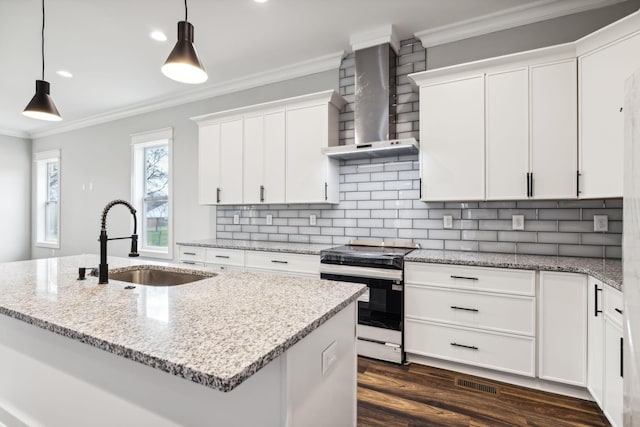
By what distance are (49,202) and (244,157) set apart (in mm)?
5374

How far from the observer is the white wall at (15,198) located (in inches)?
243

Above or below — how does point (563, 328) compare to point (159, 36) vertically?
below

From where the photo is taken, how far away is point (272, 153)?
3477 millimetres

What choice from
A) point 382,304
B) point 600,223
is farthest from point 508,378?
point 600,223

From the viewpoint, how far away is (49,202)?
255 inches

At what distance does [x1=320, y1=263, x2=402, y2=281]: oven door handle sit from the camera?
256 cm

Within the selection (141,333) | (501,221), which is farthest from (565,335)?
(141,333)

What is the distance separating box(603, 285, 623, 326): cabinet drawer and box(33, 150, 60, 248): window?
8143 millimetres

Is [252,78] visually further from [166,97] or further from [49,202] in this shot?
[49,202]

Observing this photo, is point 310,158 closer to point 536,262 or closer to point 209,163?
point 209,163

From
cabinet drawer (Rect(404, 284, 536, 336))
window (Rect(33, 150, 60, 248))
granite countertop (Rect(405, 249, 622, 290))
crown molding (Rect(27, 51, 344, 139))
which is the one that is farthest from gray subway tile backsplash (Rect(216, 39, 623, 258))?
window (Rect(33, 150, 60, 248))

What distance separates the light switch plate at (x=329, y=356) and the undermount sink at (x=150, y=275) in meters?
1.10

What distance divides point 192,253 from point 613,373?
368 cm

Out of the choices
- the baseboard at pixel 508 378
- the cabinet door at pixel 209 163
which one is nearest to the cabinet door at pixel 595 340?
the baseboard at pixel 508 378
